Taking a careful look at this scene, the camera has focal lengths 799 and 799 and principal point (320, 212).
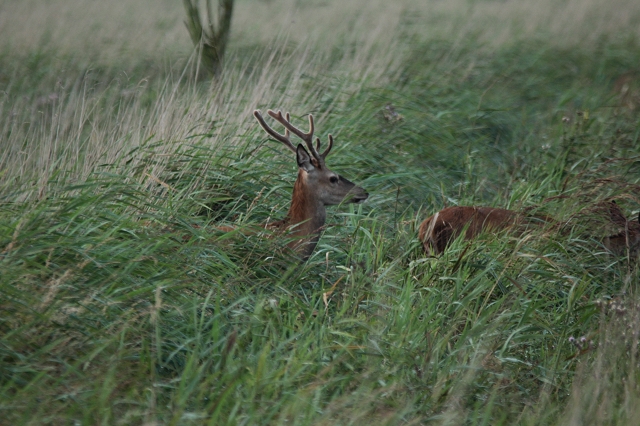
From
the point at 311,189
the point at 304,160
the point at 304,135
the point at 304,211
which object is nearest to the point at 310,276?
A: the point at 304,211

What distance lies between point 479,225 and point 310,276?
105 centimetres

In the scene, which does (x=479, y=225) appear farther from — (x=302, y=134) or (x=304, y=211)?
(x=302, y=134)

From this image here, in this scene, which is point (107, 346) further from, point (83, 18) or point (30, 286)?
point (83, 18)

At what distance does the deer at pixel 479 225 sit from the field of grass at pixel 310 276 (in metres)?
0.08

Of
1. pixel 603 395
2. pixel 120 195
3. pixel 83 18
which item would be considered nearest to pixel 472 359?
pixel 603 395

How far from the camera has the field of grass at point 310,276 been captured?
2.88 m

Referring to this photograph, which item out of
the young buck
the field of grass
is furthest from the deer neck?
the field of grass

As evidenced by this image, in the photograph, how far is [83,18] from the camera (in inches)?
440

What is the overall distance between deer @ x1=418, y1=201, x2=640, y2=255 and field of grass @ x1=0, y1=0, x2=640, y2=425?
3.3 inches

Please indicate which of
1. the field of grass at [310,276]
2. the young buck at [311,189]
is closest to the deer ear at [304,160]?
the young buck at [311,189]

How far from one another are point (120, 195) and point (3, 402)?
172 cm

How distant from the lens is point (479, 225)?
452 cm

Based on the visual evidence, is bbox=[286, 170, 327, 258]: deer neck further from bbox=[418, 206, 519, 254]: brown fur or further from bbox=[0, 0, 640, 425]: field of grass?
bbox=[418, 206, 519, 254]: brown fur

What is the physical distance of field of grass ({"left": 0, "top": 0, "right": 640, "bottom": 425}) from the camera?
288cm
